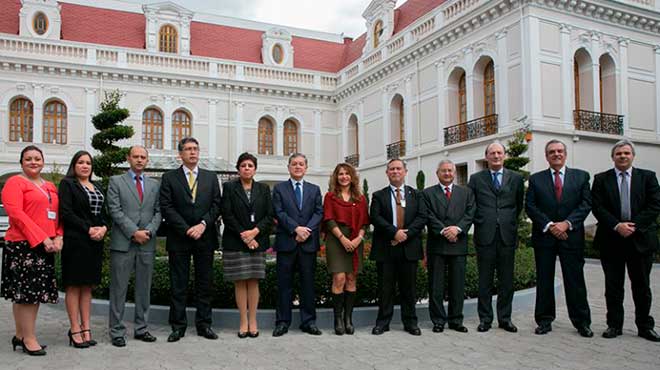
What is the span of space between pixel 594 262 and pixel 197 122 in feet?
65.8

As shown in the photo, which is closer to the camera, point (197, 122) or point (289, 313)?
point (289, 313)

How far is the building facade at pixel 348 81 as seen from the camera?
17.7 meters

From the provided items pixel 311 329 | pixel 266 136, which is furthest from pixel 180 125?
pixel 311 329

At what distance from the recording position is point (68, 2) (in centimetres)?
2798

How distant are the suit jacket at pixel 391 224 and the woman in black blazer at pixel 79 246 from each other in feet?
10.4

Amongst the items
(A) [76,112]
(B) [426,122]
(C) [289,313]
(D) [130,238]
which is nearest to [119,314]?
(D) [130,238]

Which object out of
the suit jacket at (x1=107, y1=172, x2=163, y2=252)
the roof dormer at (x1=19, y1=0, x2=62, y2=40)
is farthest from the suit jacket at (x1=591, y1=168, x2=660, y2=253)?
the roof dormer at (x1=19, y1=0, x2=62, y2=40)

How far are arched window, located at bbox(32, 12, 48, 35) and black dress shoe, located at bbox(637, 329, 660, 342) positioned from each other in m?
27.8

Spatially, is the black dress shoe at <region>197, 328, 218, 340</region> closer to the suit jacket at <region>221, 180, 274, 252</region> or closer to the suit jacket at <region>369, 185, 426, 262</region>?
the suit jacket at <region>221, 180, 274, 252</region>

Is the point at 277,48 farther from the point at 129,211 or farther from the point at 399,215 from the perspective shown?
the point at 129,211

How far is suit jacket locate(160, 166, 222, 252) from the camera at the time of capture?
595 cm

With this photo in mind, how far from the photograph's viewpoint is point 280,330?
614cm

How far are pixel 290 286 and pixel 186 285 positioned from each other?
48.8 inches

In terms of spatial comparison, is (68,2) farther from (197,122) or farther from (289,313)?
(289,313)
